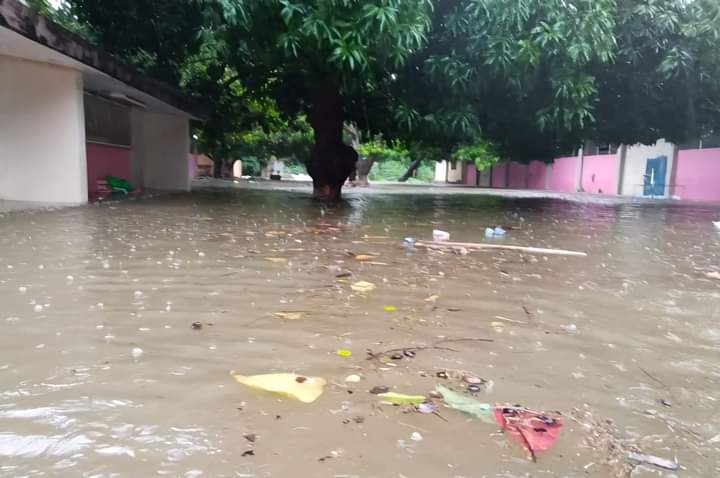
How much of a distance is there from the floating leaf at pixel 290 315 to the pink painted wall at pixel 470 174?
35757 mm

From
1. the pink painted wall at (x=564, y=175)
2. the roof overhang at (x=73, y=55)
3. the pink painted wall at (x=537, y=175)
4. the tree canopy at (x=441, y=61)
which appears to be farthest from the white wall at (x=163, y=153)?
the pink painted wall at (x=537, y=175)

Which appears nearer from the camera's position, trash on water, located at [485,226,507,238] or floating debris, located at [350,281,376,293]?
floating debris, located at [350,281,376,293]

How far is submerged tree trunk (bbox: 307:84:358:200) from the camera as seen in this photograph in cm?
1165

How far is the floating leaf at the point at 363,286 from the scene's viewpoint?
364 centimetres

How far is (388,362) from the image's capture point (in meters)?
2.35

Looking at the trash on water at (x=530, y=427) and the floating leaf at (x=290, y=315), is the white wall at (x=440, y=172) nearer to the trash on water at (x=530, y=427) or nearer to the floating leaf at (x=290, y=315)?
the floating leaf at (x=290, y=315)

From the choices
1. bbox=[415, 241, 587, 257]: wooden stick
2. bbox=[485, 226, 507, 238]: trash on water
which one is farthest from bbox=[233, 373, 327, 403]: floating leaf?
bbox=[485, 226, 507, 238]: trash on water

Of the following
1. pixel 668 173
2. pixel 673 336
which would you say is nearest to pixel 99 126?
pixel 673 336

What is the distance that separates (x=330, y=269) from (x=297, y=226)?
9.60 feet

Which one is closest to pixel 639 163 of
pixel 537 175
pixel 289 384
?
pixel 537 175

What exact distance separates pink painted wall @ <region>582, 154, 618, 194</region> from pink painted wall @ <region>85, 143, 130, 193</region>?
1813cm

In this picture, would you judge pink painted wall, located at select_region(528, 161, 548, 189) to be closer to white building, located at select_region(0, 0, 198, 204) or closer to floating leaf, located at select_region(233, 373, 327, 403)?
white building, located at select_region(0, 0, 198, 204)

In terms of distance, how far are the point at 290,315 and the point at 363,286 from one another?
33.6 inches

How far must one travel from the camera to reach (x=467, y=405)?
197 centimetres
